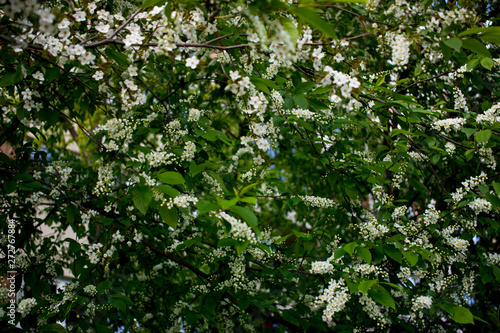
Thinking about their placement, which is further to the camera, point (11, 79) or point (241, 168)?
point (241, 168)

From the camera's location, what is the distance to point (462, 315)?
108 inches

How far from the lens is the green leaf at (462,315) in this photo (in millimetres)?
2684

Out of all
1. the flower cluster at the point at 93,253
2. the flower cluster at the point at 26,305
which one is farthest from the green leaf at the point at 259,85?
the flower cluster at the point at 26,305

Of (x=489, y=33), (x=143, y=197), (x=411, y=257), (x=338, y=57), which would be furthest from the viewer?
(x=411, y=257)

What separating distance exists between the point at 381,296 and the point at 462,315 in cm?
82

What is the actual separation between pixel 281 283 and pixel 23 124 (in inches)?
103

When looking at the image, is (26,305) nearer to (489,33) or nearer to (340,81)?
(340,81)

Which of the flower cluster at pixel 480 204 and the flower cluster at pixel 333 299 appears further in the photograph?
the flower cluster at pixel 480 204

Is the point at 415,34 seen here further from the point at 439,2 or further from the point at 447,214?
the point at 439,2

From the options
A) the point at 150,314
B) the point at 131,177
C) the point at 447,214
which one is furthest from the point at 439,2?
the point at 150,314

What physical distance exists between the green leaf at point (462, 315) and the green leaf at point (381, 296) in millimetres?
720

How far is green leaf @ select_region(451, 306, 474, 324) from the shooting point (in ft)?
8.80

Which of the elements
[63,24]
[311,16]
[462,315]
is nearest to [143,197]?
[63,24]

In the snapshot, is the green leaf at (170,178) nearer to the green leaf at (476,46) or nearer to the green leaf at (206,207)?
the green leaf at (206,207)
